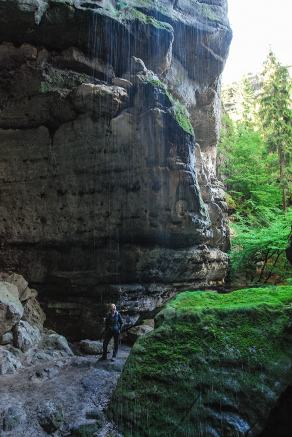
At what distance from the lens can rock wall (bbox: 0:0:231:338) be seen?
12.8 metres

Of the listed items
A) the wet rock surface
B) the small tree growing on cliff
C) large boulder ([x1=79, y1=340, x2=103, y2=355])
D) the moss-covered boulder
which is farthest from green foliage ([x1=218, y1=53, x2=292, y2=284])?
the moss-covered boulder

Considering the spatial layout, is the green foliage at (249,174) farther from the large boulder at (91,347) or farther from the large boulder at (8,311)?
the large boulder at (8,311)

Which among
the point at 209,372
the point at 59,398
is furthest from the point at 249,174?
the point at 59,398

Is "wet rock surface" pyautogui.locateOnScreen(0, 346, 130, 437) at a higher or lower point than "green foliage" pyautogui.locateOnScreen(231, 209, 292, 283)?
lower

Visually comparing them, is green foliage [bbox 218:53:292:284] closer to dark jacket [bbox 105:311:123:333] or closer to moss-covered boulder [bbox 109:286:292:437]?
dark jacket [bbox 105:311:123:333]

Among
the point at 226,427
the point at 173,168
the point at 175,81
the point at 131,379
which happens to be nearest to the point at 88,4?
the point at 175,81

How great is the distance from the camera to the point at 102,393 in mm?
8102

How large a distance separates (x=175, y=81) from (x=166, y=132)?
5.47m

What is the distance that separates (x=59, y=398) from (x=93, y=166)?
7.88 metres

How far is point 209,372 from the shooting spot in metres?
6.39

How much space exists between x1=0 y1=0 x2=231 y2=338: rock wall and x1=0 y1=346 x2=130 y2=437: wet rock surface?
327 cm

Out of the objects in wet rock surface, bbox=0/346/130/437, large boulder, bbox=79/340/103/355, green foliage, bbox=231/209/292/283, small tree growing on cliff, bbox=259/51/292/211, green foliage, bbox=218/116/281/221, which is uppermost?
small tree growing on cliff, bbox=259/51/292/211

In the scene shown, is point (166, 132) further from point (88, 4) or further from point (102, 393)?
point (102, 393)

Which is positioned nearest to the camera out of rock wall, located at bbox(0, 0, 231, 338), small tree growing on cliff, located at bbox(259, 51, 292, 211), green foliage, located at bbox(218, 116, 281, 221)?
rock wall, located at bbox(0, 0, 231, 338)
